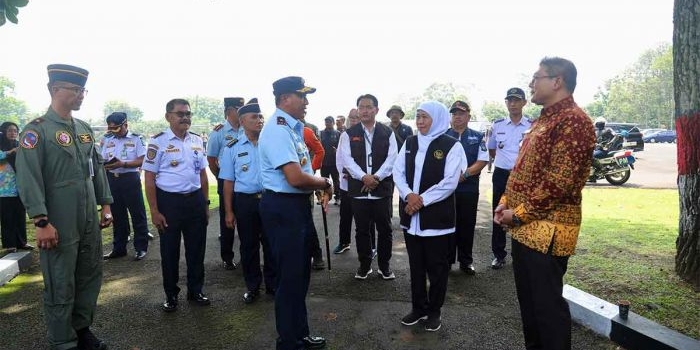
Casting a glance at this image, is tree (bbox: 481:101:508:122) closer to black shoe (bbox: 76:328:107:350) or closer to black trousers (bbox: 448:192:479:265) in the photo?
black trousers (bbox: 448:192:479:265)

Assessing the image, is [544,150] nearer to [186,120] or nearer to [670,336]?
[670,336]

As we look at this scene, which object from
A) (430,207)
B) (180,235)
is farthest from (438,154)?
(180,235)

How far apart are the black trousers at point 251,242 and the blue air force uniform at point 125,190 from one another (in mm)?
2319

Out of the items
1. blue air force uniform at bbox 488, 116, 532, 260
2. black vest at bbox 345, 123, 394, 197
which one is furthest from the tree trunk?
black vest at bbox 345, 123, 394, 197

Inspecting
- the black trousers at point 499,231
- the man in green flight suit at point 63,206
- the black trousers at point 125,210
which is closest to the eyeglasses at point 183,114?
the man in green flight suit at point 63,206

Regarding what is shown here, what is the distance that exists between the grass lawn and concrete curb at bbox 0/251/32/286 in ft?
20.1

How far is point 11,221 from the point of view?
19.5 feet

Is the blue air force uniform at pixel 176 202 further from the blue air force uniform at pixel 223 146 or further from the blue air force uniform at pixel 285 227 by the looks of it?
the blue air force uniform at pixel 285 227

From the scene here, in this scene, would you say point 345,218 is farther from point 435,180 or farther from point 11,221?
point 11,221

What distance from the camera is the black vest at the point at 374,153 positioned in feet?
16.2

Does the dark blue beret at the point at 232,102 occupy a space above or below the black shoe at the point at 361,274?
above

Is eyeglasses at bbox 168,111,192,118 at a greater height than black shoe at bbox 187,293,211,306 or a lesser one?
greater

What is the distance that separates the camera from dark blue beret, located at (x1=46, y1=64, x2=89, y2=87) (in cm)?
310

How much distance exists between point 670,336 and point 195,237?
3980mm
